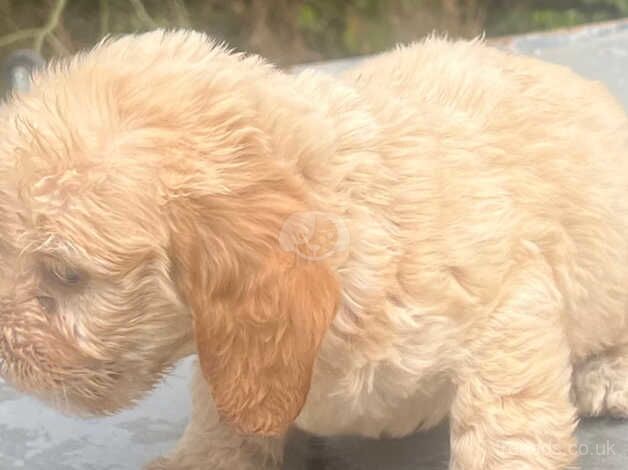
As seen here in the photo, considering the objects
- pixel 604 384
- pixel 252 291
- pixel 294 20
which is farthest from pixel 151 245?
pixel 294 20

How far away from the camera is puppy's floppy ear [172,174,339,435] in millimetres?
1865

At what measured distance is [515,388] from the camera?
218 centimetres

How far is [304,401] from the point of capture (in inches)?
78.2

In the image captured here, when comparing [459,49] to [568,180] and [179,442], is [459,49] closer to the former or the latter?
[568,180]

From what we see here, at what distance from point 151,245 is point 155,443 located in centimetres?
101

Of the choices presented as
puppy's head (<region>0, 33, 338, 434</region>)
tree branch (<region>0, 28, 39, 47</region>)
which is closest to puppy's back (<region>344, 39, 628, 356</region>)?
puppy's head (<region>0, 33, 338, 434</region>)

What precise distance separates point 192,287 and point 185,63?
393 millimetres

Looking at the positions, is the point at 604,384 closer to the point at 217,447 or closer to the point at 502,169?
the point at 502,169

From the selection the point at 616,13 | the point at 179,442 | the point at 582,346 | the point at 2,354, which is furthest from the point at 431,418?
the point at 616,13

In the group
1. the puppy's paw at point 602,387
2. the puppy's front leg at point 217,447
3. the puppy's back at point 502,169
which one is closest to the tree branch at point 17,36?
the puppy's back at point 502,169

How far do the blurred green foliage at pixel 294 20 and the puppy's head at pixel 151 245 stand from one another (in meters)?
4.05

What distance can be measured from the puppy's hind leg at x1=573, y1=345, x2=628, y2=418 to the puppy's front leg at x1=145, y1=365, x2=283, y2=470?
71 centimetres
